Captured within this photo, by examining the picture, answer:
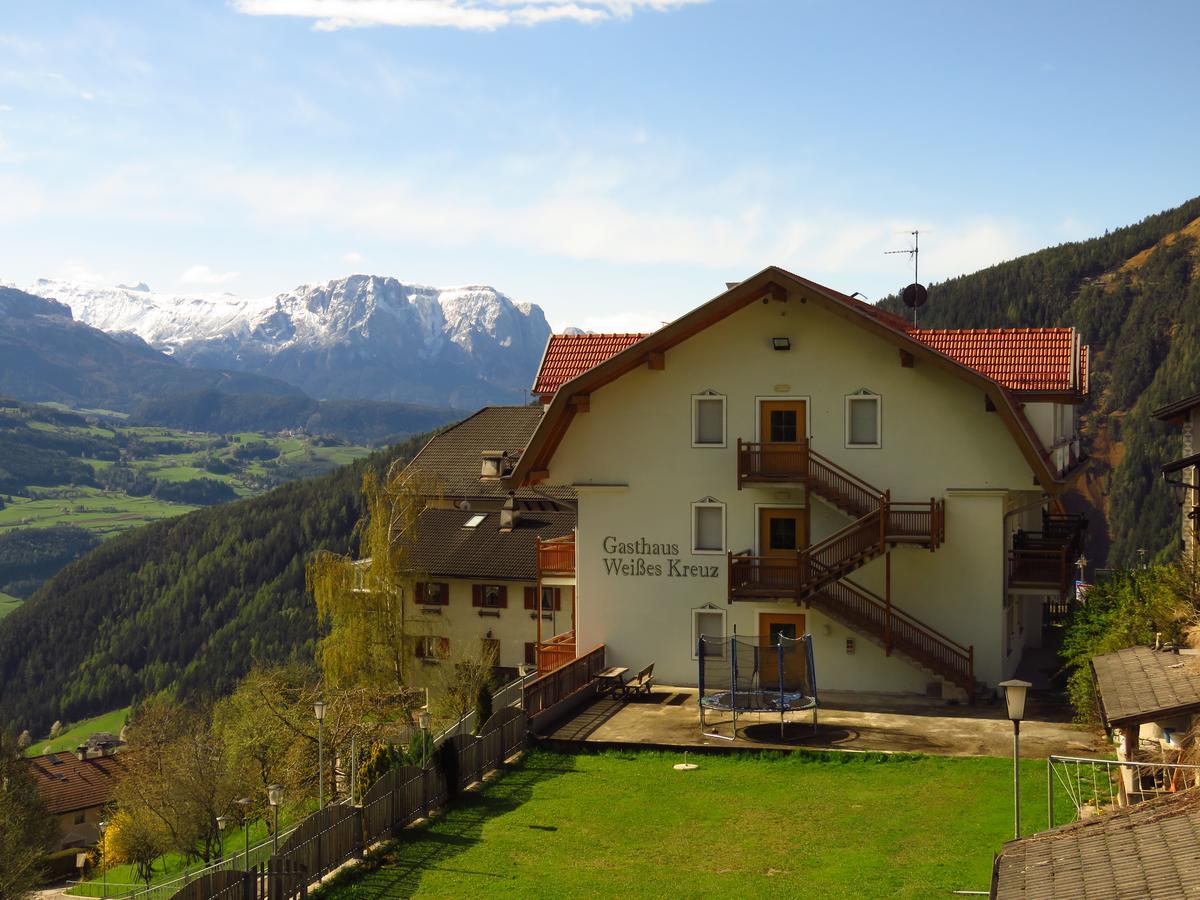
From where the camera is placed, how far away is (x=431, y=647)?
4822 cm

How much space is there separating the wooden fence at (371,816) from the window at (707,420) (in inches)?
359

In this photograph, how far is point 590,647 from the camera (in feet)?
110

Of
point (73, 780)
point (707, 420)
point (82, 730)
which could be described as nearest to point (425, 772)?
point (707, 420)

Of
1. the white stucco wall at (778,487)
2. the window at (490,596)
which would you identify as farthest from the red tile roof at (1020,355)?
the window at (490,596)

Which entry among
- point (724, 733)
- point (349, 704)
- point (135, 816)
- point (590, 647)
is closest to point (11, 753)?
point (135, 816)

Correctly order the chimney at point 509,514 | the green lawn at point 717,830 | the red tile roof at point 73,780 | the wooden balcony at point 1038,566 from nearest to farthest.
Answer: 1. the green lawn at point 717,830
2. the wooden balcony at point 1038,566
3. the chimney at point 509,514
4. the red tile roof at point 73,780

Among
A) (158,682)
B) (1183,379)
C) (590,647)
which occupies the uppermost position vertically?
(1183,379)

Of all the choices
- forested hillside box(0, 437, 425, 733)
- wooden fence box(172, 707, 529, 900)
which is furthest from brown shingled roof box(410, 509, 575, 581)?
forested hillside box(0, 437, 425, 733)

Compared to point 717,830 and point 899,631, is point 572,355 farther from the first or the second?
point 717,830

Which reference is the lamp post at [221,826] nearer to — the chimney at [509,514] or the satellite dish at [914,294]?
the chimney at [509,514]

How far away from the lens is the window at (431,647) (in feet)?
157

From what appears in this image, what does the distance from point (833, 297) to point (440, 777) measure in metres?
15.0

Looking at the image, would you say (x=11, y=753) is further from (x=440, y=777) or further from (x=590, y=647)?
(x=440, y=777)

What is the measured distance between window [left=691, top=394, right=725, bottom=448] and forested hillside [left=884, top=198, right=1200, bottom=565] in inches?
3811
